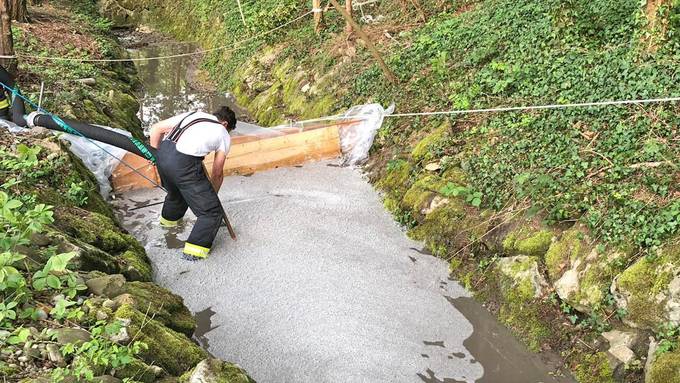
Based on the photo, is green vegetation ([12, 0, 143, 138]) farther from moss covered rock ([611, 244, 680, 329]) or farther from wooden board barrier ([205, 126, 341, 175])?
moss covered rock ([611, 244, 680, 329])

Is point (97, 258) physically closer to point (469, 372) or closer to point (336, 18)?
point (469, 372)

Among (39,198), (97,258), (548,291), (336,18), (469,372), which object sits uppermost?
(336,18)

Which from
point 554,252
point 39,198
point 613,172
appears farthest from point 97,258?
point 613,172

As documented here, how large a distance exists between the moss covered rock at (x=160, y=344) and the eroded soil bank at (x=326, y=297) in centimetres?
75

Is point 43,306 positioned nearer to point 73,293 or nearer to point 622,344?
point 73,293

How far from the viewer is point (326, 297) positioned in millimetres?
4703

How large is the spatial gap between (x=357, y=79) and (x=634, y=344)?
5.80 meters

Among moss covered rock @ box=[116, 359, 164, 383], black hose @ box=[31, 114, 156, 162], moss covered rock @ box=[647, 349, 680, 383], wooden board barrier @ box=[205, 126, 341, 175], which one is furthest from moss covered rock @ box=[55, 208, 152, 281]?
moss covered rock @ box=[647, 349, 680, 383]

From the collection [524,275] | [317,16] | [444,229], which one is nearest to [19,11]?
[317,16]

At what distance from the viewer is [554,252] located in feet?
15.0

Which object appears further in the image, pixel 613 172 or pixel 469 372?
pixel 613 172

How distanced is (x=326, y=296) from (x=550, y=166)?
8.18 ft

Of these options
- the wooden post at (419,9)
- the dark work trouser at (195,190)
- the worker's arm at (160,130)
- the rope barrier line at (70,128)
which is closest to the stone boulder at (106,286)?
the dark work trouser at (195,190)

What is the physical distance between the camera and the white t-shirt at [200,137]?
4.87 metres
